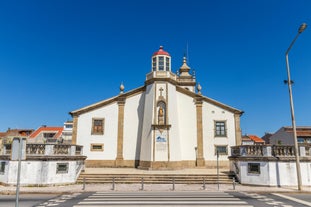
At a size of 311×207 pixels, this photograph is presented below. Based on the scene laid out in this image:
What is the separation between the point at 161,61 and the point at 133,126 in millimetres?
7896

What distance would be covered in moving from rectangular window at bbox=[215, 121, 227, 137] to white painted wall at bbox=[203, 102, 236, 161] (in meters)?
0.33

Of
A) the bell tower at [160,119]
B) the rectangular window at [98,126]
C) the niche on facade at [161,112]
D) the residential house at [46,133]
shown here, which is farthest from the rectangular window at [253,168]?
the residential house at [46,133]

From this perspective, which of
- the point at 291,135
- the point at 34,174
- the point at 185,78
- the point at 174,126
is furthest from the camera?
the point at 185,78

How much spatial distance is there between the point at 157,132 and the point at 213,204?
13066 millimetres

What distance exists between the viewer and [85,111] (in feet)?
83.4

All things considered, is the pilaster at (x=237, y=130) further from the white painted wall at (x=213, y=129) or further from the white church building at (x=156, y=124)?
the white painted wall at (x=213, y=129)

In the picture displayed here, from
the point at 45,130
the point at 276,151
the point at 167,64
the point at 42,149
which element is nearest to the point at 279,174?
the point at 276,151

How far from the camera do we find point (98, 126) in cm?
2523

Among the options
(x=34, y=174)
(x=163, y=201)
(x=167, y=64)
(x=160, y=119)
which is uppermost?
(x=167, y=64)

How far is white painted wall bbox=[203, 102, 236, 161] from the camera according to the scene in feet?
81.1

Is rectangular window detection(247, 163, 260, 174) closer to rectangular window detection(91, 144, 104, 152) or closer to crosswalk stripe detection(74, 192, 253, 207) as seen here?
crosswalk stripe detection(74, 192, 253, 207)

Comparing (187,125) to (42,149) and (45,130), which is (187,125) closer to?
(42,149)

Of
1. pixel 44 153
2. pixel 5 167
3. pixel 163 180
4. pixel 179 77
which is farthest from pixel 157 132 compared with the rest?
pixel 179 77

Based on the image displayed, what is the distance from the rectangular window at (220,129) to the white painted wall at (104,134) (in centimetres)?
1126
